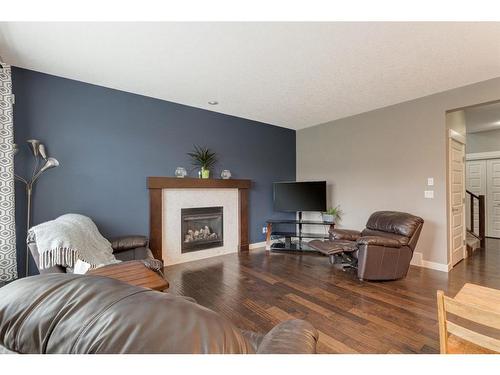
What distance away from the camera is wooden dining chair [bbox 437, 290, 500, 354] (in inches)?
33.3

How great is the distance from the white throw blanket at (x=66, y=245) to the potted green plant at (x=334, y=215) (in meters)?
3.73

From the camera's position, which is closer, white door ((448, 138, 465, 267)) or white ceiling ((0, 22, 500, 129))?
white ceiling ((0, 22, 500, 129))

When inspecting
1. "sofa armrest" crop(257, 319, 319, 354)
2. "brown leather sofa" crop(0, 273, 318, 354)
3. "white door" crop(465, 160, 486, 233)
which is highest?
"white door" crop(465, 160, 486, 233)

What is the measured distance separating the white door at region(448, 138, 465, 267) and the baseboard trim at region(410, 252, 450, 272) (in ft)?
0.68

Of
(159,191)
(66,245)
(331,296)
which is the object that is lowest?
(331,296)

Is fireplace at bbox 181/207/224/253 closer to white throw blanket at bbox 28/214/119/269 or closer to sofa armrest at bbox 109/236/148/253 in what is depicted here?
sofa armrest at bbox 109/236/148/253

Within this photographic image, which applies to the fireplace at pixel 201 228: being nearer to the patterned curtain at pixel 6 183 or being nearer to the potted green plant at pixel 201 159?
the potted green plant at pixel 201 159

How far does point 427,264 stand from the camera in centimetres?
351

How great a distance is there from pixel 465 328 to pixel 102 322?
135cm

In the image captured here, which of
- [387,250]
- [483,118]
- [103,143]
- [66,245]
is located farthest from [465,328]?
[483,118]

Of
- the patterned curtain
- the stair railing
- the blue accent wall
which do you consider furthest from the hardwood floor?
the patterned curtain

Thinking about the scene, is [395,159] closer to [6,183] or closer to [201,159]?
[201,159]

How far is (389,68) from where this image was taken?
263 cm

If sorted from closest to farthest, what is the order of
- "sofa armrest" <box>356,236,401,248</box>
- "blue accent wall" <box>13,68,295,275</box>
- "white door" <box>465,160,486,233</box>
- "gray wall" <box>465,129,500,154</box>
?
1. "blue accent wall" <box>13,68,295,275</box>
2. "sofa armrest" <box>356,236,401,248</box>
3. "gray wall" <box>465,129,500,154</box>
4. "white door" <box>465,160,486,233</box>
